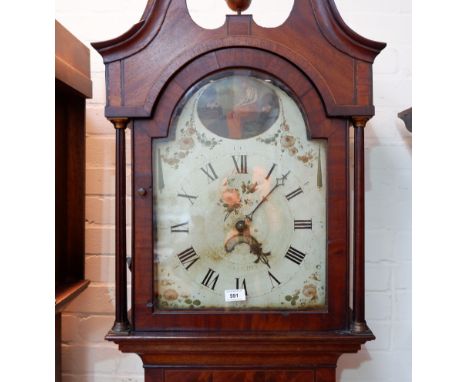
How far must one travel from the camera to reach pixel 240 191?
0.82m

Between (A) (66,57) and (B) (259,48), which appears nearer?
(B) (259,48)

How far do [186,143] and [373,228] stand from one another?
1.86ft

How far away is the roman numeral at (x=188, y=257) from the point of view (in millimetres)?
822

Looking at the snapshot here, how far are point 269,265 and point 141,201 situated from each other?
10.4 inches

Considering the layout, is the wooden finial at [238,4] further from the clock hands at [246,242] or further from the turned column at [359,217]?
the clock hands at [246,242]

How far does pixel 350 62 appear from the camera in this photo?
80cm

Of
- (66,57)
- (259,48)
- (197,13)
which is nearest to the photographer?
(259,48)

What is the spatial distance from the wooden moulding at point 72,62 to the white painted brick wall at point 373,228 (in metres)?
0.07

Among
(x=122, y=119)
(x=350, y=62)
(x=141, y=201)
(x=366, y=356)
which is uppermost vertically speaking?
(x=350, y=62)

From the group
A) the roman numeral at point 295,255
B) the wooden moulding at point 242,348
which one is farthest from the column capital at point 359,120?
the wooden moulding at point 242,348

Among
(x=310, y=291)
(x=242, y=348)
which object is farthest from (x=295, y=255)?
(x=242, y=348)

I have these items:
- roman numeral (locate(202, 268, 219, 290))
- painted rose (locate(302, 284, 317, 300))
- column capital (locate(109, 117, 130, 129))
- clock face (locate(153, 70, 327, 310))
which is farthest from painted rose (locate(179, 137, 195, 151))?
painted rose (locate(302, 284, 317, 300))

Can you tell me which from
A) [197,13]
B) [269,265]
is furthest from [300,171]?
[197,13]

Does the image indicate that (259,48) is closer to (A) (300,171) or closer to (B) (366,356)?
(A) (300,171)
